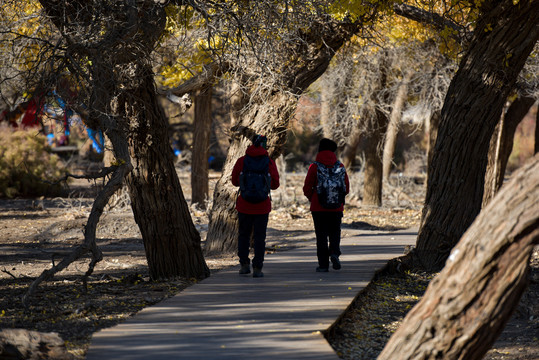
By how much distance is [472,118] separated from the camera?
9.67 meters

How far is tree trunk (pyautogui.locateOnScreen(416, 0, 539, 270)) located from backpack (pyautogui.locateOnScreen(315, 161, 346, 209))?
1939 millimetres

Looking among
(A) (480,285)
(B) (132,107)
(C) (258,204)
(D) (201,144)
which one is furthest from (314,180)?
(D) (201,144)

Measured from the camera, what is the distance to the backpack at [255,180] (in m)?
8.25

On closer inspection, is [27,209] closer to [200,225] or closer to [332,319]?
[200,225]

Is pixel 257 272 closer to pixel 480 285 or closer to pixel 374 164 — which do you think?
pixel 480 285

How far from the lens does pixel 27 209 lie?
67.6 ft

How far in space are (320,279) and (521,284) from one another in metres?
4.43

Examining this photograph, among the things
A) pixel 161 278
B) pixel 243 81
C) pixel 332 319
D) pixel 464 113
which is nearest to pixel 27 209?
pixel 243 81

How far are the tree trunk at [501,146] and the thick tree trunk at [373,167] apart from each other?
13.8ft

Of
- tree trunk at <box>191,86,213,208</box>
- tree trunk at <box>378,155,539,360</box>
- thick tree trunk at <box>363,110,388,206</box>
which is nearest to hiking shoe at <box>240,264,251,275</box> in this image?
tree trunk at <box>378,155,539,360</box>

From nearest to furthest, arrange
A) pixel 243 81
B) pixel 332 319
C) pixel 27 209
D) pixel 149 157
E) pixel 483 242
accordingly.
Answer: pixel 483 242 < pixel 332 319 < pixel 149 157 < pixel 243 81 < pixel 27 209

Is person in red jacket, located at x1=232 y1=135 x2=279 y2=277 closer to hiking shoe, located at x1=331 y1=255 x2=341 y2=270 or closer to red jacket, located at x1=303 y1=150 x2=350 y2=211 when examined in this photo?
red jacket, located at x1=303 y1=150 x2=350 y2=211

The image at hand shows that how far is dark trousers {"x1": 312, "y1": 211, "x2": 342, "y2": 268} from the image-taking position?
8.88 m

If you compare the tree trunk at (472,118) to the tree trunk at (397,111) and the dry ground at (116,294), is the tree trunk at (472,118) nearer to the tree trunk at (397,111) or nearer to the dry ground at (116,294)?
the dry ground at (116,294)
